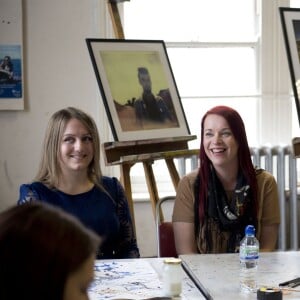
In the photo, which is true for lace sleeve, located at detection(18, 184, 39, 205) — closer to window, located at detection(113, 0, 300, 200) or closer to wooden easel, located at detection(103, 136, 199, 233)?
wooden easel, located at detection(103, 136, 199, 233)

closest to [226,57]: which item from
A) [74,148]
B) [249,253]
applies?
[74,148]

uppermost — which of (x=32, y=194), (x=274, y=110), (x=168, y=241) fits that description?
(x=274, y=110)

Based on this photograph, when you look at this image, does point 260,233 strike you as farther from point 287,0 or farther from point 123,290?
point 287,0

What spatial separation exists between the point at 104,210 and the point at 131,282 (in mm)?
647

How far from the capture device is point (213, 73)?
3684 millimetres

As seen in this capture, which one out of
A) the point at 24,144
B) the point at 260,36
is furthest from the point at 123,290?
the point at 260,36

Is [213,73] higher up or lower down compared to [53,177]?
higher up

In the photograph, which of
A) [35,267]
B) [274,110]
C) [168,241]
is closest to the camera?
[35,267]

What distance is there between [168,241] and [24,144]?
55.7 inches

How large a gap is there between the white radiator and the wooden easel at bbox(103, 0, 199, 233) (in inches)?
23.5

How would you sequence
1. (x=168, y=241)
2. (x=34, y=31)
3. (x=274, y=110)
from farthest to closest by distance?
(x=274, y=110), (x=34, y=31), (x=168, y=241)

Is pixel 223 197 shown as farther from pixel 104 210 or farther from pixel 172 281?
pixel 172 281

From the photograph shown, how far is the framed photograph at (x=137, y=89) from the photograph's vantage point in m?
2.70

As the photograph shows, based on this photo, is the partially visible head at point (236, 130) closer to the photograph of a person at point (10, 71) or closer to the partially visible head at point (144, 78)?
the partially visible head at point (144, 78)
